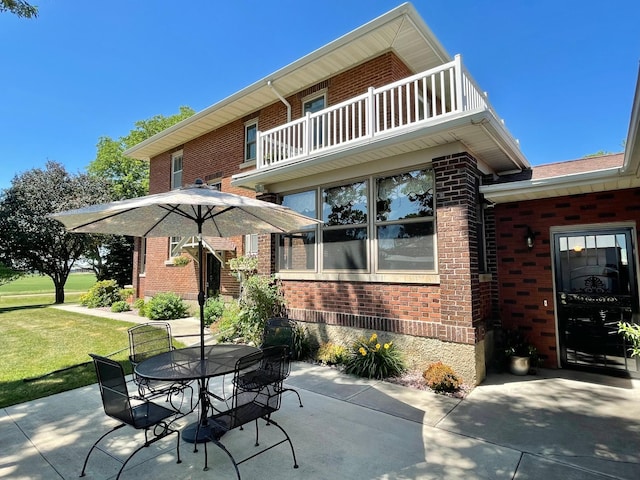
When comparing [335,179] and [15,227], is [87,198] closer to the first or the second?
[15,227]

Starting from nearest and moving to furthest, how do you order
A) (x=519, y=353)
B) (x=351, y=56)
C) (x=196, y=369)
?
1. (x=196, y=369)
2. (x=519, y=353)
3. (x=351, y=56)

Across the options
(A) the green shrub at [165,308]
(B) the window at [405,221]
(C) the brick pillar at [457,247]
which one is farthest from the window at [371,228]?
(A) the green shrub at [165,308]

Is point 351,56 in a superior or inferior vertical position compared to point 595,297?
superior

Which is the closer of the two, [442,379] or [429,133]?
[442,379]

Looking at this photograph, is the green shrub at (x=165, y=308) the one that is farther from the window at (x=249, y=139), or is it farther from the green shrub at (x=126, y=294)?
the window at (x=249, y=139)

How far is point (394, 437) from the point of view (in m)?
3.75

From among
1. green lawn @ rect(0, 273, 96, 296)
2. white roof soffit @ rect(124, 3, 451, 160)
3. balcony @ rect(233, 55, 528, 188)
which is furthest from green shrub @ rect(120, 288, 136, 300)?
balcony @ rect(233, 55, 528, 188)

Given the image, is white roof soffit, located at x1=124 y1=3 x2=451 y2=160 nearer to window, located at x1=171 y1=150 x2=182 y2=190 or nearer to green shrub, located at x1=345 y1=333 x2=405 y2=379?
window, located at x1=171 y1=150 x2=182 y2=190

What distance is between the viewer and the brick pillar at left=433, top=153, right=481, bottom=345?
539 cm

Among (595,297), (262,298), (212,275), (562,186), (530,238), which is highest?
(562,186)

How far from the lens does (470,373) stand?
5.31 metres

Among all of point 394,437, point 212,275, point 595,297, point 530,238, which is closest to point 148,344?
point 394,437

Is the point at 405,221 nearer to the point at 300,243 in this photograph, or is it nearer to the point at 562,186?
the point at 562,186

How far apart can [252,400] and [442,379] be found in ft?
10.2
